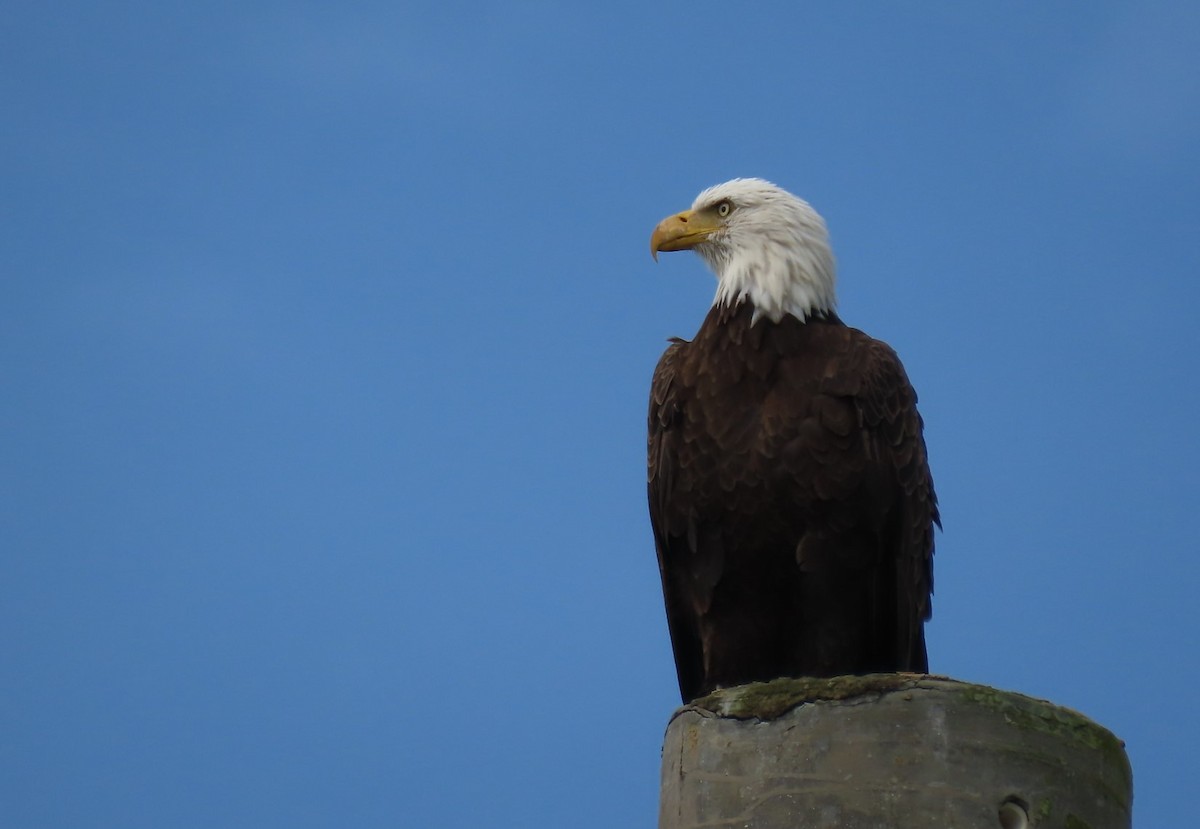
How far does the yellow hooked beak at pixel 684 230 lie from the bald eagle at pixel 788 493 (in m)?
0.50

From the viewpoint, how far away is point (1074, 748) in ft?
14.8

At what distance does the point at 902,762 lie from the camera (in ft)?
14.4

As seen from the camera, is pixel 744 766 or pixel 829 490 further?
pixel 829 490

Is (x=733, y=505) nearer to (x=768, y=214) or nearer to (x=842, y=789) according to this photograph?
(x=768, y=214)

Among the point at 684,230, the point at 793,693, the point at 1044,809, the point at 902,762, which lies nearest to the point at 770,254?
the point at 684,230

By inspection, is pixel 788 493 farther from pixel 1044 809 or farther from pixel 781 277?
pixel 1044 809

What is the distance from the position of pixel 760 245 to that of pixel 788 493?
4.34 feet

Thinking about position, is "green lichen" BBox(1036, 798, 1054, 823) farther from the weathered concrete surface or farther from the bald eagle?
the bald eagle

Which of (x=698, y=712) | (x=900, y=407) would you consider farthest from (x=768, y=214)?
(x=698, y=712)

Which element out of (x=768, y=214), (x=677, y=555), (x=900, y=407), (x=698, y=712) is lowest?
(x=698, y=712)

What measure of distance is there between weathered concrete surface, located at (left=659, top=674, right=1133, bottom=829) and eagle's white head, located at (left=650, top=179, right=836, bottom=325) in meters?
2.55

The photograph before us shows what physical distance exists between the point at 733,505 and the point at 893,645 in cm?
95

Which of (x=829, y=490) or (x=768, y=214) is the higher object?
(x=768, y=214)

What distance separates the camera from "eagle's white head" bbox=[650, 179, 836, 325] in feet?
22.6
